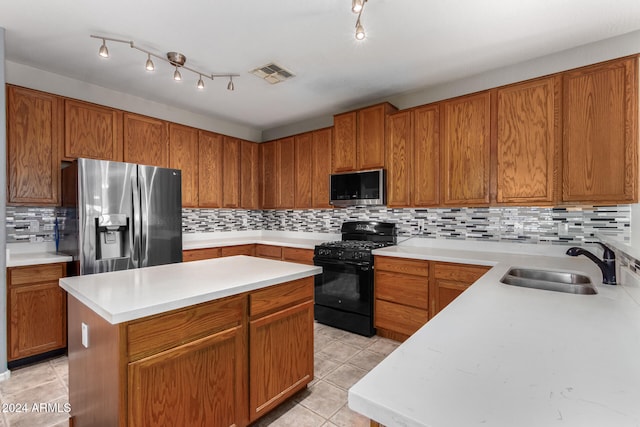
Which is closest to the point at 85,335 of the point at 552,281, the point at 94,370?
the point at 94,370

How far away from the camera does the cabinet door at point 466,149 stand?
2727 mm

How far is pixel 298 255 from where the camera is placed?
3.82m

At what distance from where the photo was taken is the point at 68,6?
1.97 metres

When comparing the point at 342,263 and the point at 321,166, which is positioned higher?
the point at 321,166

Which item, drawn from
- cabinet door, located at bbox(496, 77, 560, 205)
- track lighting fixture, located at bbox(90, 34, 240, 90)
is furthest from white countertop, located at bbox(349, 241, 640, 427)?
track lighting fixture, located at bbox(90, 34, 240, 90)

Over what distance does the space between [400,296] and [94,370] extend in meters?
2.42

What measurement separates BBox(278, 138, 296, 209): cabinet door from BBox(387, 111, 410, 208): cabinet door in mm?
1555

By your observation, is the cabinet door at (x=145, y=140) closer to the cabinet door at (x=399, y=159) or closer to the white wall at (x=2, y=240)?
the white wall at (x=2, y=240)

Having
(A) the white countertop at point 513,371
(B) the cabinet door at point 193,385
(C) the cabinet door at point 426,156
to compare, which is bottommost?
(B) the cabinet door at point 193,385

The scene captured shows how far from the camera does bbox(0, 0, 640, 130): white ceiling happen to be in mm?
1980

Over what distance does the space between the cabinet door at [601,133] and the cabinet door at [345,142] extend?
1958 millimetres

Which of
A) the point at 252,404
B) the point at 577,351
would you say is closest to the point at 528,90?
the point at 577,351

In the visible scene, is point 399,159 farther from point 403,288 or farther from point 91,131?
point 91,131

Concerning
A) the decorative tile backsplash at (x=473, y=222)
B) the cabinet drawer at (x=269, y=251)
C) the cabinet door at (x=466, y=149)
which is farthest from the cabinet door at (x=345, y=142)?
the cabinet drawer at (x=269, y=251)
